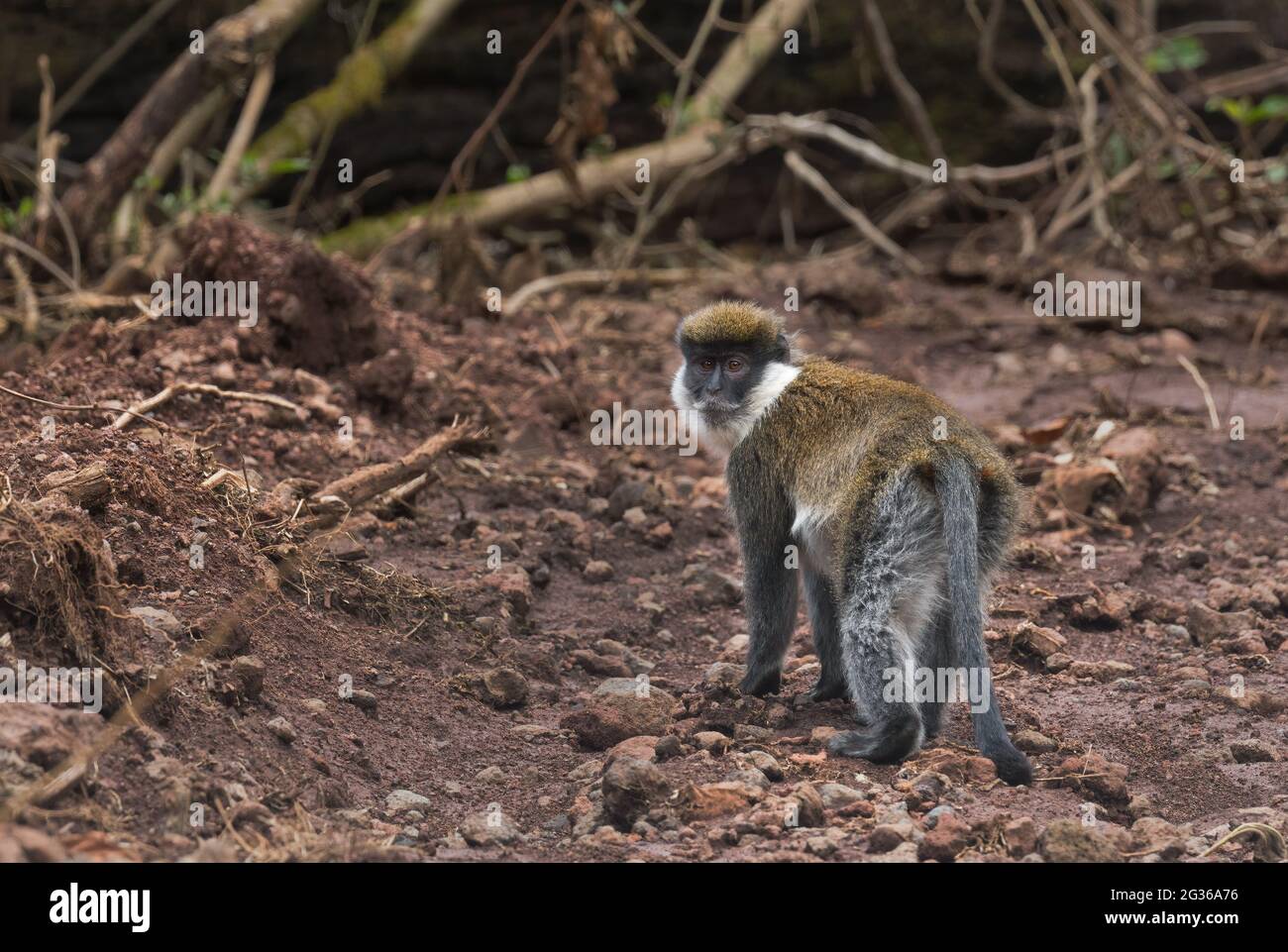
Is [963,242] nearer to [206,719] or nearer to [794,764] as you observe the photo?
[794,764]

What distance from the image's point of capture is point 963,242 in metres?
12.0

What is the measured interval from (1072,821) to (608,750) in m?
1.65

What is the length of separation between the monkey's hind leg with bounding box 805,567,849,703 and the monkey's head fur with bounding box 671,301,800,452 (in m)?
0.68

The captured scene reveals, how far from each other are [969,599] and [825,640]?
994 millimetres

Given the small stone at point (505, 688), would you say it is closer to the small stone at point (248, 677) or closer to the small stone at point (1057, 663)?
the small stone at point (248, 677)

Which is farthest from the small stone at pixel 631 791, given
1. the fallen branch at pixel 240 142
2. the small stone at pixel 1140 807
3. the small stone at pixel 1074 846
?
the fallen branch at pixel 240 142

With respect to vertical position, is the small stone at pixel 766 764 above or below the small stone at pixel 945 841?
above

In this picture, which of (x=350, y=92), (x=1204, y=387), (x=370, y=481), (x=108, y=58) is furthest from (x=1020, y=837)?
(x=108, y=58)

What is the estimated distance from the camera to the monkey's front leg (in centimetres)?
568

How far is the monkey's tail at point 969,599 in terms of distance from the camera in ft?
15.7

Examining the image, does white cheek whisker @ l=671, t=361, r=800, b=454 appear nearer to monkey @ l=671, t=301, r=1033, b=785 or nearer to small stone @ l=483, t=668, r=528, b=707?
monkey @ l=671, t=301, r=1033, b=785

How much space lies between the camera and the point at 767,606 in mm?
5688

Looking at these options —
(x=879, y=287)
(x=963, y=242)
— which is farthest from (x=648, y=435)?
(x=963, y=242)

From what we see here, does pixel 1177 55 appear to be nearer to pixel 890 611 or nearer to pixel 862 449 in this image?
pixel 862 449
